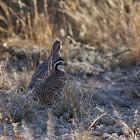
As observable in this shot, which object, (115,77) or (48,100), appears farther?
(115,77)

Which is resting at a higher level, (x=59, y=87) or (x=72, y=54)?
(x=72, y=54)

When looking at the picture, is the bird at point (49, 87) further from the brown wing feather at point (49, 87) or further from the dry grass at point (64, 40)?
the dry grass at point (64, 40)

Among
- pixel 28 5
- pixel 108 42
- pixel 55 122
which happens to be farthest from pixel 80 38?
pixel 55 122

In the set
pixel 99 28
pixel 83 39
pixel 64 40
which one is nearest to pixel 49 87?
pixel 64 40

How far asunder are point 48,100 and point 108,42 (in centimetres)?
475

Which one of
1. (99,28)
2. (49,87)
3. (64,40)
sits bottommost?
(49,87)

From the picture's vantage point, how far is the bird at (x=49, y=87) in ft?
14.0

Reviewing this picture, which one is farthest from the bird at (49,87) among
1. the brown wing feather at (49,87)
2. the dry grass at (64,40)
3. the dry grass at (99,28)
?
the dry grass at (99,28)

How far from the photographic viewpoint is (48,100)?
4.28 m

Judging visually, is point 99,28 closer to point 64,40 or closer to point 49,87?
point 64,40

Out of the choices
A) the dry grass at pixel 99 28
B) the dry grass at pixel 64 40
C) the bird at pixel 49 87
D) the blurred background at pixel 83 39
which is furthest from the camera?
the dry grass at pixel 99 28

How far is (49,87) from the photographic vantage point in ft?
14.3

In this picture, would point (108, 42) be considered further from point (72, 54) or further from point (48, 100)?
point (48, 100)

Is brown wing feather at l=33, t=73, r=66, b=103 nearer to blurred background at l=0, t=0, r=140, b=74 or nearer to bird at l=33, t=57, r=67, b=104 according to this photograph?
bird at l=33, t=57, r=67, b=104
